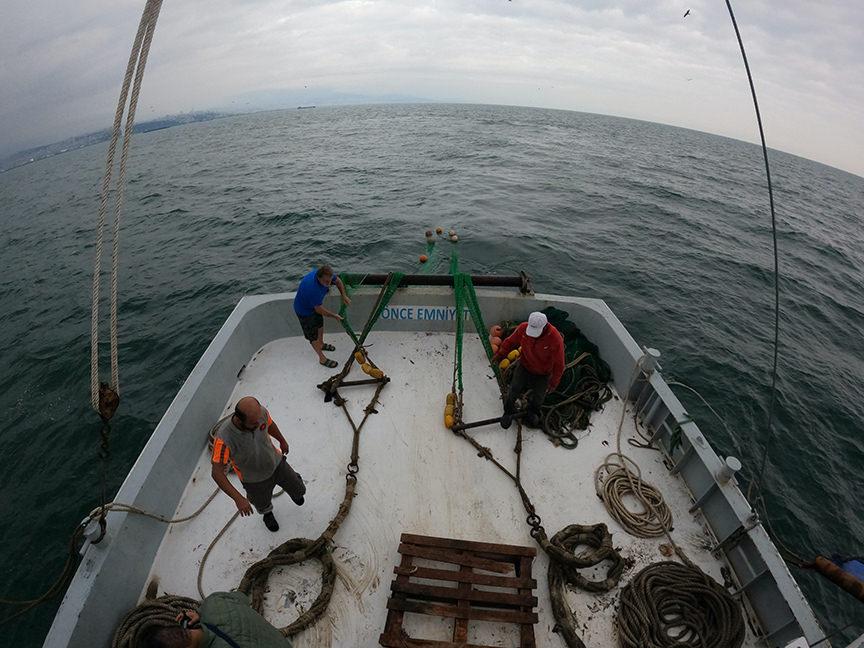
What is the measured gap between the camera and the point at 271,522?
381 cm

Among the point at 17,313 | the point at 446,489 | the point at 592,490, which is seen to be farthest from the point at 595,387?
the point at 17,313

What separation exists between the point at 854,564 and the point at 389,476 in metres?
3.84

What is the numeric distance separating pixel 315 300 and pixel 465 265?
816cm

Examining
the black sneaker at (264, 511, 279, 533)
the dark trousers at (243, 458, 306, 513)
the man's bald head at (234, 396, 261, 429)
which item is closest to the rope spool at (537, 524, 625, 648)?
the dark trousers at (243, 458, 306, 513)

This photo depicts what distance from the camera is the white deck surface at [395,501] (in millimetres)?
3377

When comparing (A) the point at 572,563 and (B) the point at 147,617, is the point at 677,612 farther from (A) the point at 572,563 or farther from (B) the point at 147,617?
(B) the point at 147,617

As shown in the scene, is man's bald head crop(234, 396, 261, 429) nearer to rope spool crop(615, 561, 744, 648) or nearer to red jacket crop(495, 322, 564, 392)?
red jacket crop(495, 322, 564, 392)

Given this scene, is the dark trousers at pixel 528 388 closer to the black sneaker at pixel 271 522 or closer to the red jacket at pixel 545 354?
the red jacket at pixel 545 354

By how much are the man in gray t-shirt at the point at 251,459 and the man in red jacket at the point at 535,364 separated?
276cm

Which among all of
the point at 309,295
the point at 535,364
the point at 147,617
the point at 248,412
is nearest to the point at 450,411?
the point at 535,364

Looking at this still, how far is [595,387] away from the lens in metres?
5.32

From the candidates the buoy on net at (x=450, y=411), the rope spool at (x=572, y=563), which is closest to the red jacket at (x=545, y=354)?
the buoy on net at (x=450, y=411)

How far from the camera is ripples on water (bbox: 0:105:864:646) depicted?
661 cm

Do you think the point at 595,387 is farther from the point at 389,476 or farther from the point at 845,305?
the point at 845,305
